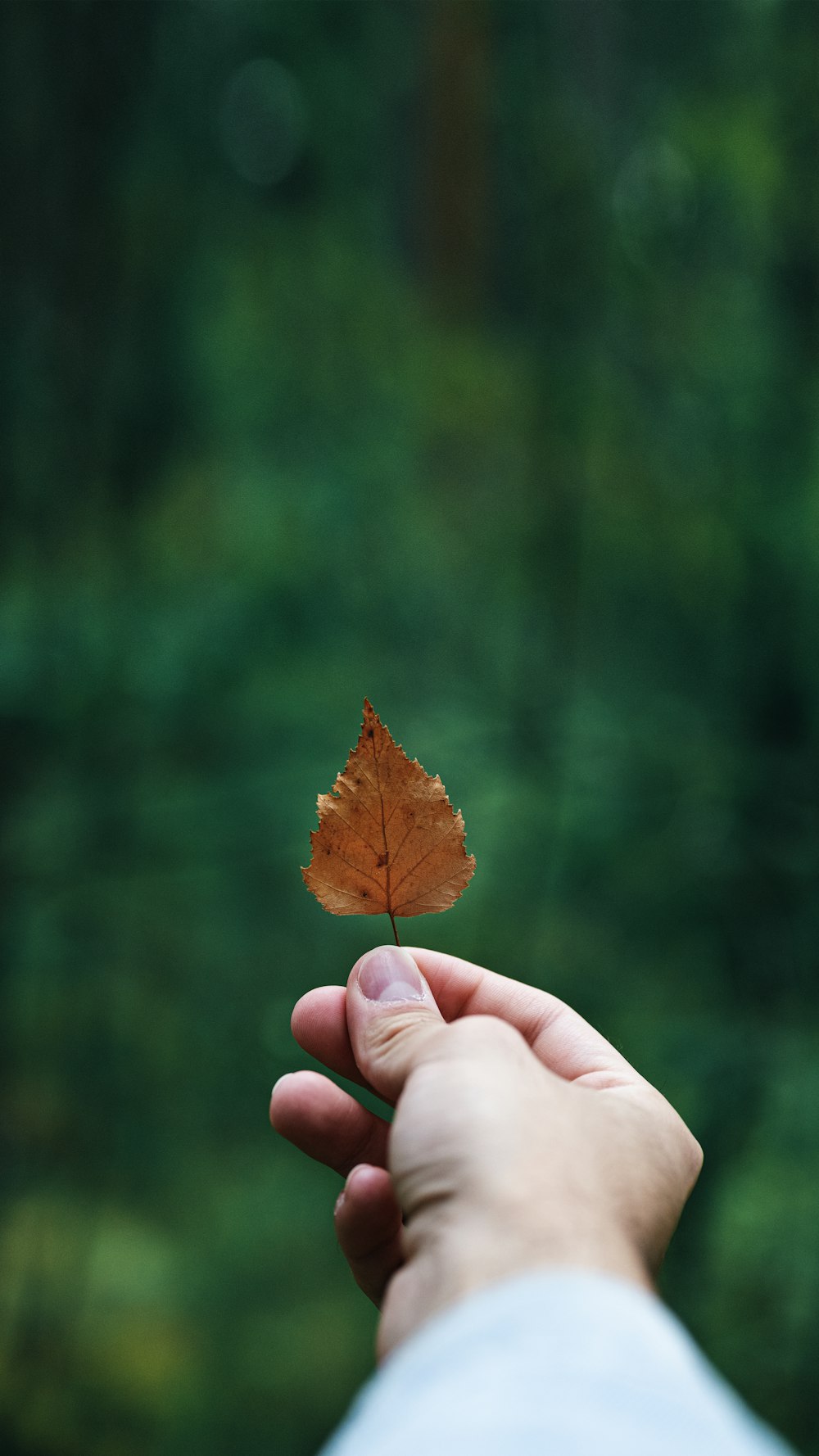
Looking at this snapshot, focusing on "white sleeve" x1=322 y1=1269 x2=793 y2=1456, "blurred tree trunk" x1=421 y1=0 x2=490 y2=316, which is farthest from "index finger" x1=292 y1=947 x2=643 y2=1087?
"blurred tree trunk" x1=421 y1=0 x2=490 y2=316

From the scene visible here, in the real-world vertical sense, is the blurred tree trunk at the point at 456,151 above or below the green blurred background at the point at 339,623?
above

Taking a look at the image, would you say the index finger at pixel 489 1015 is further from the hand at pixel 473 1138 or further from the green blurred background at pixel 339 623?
the green blurred background at pixel 339 623

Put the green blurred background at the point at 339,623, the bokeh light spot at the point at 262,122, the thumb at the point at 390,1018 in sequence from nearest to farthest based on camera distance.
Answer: the thumb at the point at 390,1018
the green blurred background at the point at 339,623
the bokeh light spot at the point at 262,122

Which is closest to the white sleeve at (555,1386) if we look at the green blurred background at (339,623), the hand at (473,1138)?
the hand at (473,1138)

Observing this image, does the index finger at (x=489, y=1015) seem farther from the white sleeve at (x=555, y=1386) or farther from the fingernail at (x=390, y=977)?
the white sleeve at (x=555, y=1386)

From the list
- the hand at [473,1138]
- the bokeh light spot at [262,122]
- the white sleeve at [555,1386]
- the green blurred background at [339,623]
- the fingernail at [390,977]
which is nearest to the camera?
the white sleeve at [555,1386]

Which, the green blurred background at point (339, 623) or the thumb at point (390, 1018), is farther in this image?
the green blurred background at point (339, 623)

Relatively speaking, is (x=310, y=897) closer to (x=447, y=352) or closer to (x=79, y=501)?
(x=79, y=501)
